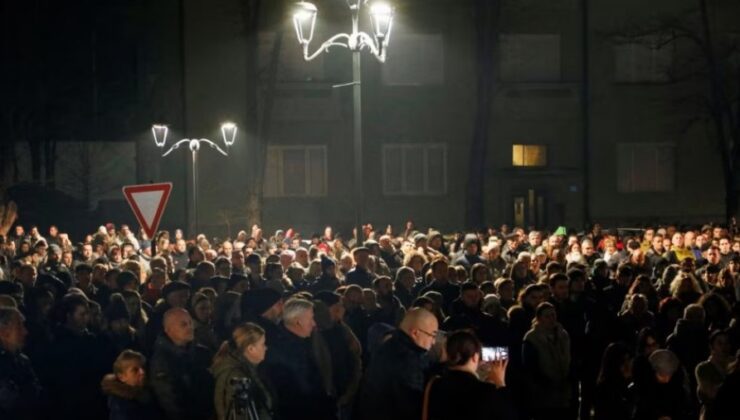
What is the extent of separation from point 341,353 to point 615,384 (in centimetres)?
245

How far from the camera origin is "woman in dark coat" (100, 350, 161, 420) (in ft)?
24.8

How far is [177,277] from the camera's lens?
14.5m

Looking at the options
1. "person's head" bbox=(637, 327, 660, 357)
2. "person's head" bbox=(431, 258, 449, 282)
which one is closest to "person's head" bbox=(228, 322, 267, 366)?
"person's head" bbox=(637, 327, 660, 357)

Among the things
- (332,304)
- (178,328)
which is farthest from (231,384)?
(332,304)

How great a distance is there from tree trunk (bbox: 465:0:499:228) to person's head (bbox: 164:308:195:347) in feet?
100

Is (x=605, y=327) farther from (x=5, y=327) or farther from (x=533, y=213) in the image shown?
(x=533, y=213)

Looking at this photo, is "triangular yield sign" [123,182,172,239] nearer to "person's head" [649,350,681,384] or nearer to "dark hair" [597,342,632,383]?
"dark hair" [597,342,632,383]

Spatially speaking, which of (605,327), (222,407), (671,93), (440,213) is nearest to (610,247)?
(605,327)

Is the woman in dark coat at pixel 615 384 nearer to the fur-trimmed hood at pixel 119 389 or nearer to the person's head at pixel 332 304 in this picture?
the person's head at pixel 332 304

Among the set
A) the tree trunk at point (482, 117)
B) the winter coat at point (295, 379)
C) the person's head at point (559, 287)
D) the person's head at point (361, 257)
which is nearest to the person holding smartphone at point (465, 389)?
the winter coat at point (295, 379)

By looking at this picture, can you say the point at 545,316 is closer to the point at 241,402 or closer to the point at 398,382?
the point at 398,382

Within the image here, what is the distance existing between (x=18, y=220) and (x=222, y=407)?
3356 centimetres

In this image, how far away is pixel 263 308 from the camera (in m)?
9.02

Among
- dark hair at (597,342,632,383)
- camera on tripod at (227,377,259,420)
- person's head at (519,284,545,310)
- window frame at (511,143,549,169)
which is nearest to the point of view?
camera on tripod at (227,377,259,420)
